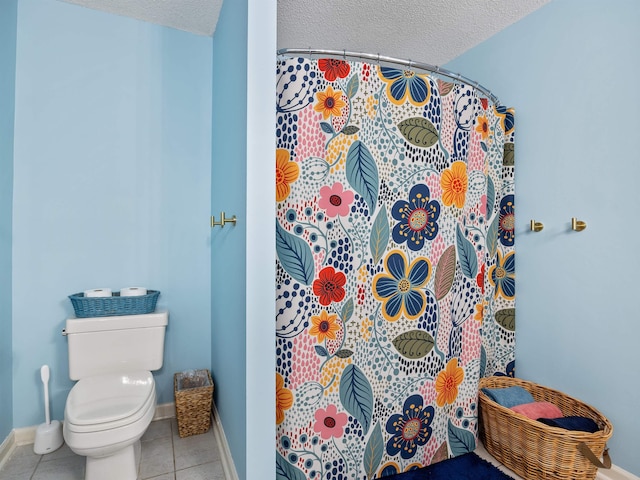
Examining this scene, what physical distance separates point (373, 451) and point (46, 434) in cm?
170

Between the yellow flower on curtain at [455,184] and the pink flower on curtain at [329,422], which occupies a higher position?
the yellow flower on curtain at [455,184]

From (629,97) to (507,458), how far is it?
1823mm

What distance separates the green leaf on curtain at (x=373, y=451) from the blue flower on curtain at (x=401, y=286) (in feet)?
1.71

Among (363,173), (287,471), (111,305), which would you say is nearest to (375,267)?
(363,173)

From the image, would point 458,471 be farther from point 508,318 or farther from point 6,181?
point 6,181

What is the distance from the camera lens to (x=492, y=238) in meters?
1.92

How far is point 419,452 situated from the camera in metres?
1.67

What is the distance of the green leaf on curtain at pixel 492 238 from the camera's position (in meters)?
1.89

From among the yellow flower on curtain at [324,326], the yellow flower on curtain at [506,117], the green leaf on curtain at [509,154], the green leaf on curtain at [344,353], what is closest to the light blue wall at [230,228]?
the yellow flower on curtain at [324,326]

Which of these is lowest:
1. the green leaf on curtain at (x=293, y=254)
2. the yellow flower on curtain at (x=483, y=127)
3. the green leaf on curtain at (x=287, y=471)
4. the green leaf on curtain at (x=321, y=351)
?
the green leaf on curtain at (x=287, y=471)

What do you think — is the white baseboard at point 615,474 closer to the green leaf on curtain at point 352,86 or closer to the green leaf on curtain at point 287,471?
the green leaf on curtain at point 287,471

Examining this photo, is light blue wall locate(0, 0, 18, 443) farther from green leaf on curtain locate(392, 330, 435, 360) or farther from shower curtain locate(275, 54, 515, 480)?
green leaf on curtain locate(392, 330, 435, 360)

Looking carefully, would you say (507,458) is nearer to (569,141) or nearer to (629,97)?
(569,141)

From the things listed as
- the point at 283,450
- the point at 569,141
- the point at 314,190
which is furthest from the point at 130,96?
the point at 569,141
